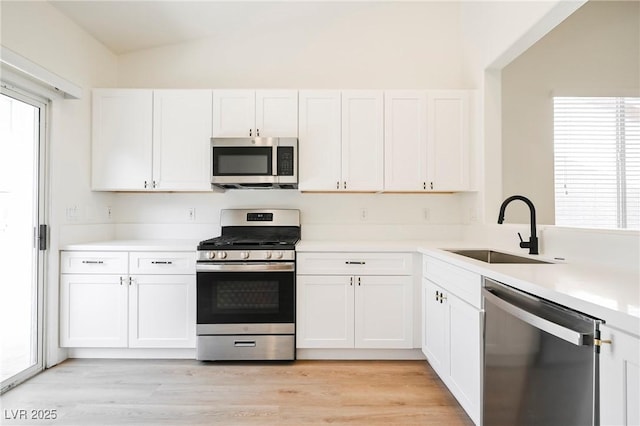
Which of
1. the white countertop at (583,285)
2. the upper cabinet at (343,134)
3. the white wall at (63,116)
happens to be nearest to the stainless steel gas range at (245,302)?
the upper cabinet at (343,134)

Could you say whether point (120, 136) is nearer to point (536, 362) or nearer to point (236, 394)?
point (236, 394)

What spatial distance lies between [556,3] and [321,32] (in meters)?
1.98

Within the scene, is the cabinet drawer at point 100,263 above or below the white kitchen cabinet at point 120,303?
above

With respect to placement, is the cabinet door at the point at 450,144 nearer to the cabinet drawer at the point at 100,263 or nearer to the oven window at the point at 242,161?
the oven window at the point at 242,161

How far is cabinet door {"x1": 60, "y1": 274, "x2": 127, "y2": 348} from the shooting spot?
2641 millimetres

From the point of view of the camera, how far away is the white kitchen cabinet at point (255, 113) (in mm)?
2930

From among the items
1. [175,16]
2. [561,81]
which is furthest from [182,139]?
[561,81]

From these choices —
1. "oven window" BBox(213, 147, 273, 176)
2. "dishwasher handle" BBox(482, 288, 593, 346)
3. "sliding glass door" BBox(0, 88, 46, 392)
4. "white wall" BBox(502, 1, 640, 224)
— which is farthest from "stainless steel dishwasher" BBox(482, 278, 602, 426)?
"sliding glass door" BBox(0, 88, 46, 392)

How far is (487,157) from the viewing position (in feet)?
9.17

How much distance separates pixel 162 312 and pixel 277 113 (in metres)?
1.84

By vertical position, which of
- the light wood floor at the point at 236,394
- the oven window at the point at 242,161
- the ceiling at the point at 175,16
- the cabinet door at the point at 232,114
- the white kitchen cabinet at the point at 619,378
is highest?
the ceiling at the point at 175,16

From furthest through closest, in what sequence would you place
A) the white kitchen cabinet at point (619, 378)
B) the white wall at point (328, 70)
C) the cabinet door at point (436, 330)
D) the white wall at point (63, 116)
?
the white wall at point (328, 70) < the white wall at point (63, 116) < the cabinet door at point (436, 330) < the white kitchen cabinet at point (619, 378)

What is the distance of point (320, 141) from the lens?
2943 millimetres

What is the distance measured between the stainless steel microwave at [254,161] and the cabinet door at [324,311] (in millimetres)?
860
